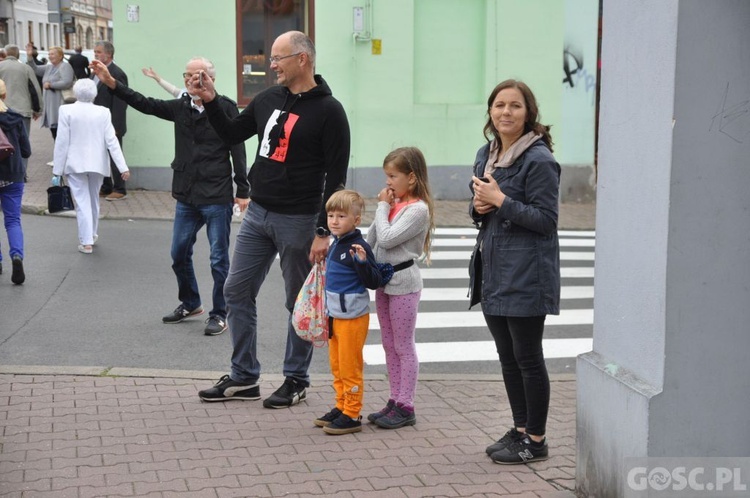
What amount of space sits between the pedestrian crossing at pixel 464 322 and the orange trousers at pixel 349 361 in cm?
201

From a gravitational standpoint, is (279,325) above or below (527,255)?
below

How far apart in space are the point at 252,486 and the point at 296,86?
2324mm

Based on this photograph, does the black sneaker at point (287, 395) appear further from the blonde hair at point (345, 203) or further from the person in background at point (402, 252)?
the blonde hair at point (345, 203)

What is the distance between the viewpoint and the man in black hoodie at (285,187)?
5.98 meters

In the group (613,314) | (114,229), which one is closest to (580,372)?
(613,314)

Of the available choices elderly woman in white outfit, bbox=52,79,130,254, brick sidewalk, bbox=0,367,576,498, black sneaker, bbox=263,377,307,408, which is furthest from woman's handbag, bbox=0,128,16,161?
black sneaker, bbox=263,377,307,408

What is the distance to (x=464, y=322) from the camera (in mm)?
9289

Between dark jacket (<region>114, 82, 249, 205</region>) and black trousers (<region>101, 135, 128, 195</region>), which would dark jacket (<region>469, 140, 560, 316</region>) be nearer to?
dark jacket (<region>114, 82, 249, 205</region>)

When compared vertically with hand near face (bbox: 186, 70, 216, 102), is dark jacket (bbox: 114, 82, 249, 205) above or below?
below

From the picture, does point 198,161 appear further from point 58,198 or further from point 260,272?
point 58,198

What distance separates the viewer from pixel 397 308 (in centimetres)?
583

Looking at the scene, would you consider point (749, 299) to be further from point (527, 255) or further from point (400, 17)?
point (400, 17)

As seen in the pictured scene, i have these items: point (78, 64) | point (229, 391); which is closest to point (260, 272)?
point (229, 391)

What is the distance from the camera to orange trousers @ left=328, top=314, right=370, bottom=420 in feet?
18.6
